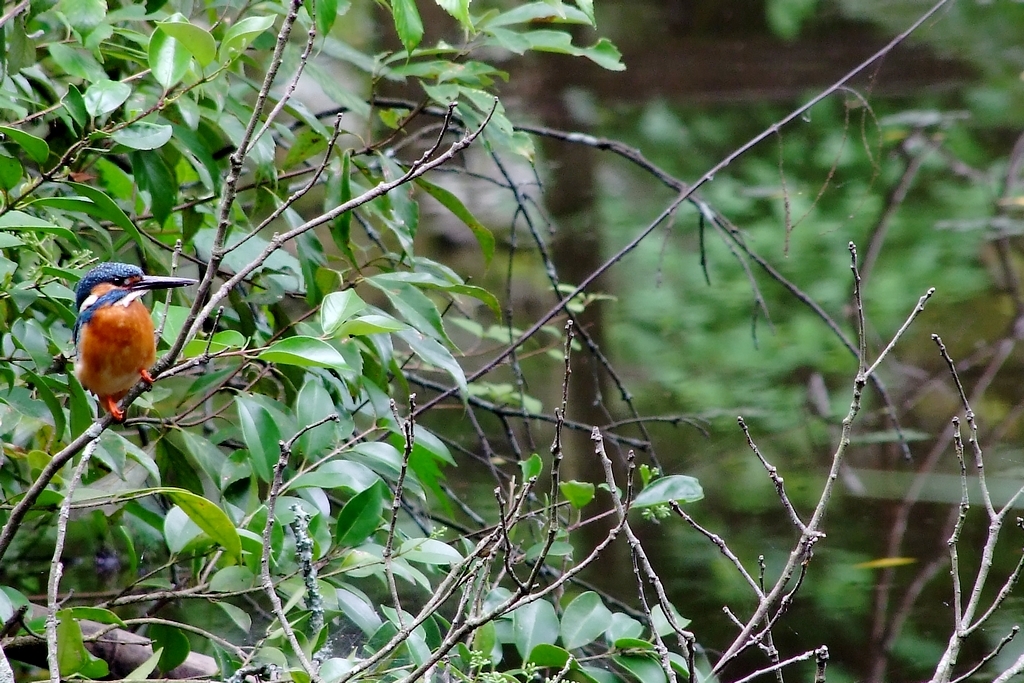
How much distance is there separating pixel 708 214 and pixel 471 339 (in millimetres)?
2421

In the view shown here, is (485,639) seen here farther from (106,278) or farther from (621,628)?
(106,278)

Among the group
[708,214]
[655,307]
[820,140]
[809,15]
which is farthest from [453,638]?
[809,15]

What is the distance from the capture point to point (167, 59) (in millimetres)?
1624

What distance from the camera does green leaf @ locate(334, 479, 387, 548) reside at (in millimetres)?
1640

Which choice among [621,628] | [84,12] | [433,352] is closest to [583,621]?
[621,628]

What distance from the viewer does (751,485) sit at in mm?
4207

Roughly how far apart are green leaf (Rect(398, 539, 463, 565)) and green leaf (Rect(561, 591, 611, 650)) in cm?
19

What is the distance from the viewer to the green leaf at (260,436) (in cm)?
163

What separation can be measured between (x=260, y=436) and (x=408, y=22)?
0.70m

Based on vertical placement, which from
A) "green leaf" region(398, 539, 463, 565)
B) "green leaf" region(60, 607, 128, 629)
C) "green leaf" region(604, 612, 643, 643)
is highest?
"green leaf" region(60, 607, 128, 629)

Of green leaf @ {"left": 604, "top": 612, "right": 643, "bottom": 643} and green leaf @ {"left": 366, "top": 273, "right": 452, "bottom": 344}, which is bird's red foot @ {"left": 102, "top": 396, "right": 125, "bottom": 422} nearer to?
green leaf @ {"left": 366, "top": 273, "right": 452, "bottom": 344}

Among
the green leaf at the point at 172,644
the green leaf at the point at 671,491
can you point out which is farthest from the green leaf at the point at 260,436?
the green leaf at the point at 671,491

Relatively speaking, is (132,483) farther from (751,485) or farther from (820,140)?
(820,140)

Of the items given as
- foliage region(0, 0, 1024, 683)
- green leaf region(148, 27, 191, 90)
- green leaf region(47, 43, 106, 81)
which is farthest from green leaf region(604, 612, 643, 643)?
green leaf region(47, 43, 106, 81)
